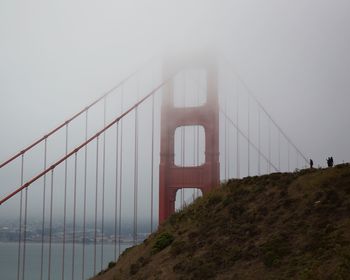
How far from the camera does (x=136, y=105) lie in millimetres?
45031

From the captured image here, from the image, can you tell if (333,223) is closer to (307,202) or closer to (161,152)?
(307,202)

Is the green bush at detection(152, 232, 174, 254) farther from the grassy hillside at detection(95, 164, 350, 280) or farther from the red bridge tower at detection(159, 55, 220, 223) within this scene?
the red bridge tower at detection(159, 55, 220, 223)

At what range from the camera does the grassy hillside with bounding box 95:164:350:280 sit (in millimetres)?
22703

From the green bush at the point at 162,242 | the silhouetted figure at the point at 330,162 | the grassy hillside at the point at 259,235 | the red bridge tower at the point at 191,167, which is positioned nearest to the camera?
the grassy hillside at the point at 259,235

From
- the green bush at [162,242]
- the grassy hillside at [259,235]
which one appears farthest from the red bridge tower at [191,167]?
the green bush at [162,242]

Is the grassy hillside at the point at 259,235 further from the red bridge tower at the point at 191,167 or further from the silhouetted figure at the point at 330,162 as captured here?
the red bridge tower at the point at 191,167

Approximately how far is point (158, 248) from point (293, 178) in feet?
30.3

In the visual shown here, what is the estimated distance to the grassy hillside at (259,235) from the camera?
74.5 feet

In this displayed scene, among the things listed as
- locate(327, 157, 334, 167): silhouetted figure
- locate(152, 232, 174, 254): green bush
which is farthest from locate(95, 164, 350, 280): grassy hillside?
locate(327, 157, 334, 167): silhouetted figure

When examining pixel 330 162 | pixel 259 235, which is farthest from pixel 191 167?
pixel 259 235

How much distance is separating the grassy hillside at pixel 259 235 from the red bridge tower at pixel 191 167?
8814 mm

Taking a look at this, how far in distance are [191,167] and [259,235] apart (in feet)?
66.6

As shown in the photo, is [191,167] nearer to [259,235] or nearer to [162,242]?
[162,242]

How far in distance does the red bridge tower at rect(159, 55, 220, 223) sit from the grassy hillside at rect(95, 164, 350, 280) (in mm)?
8814
